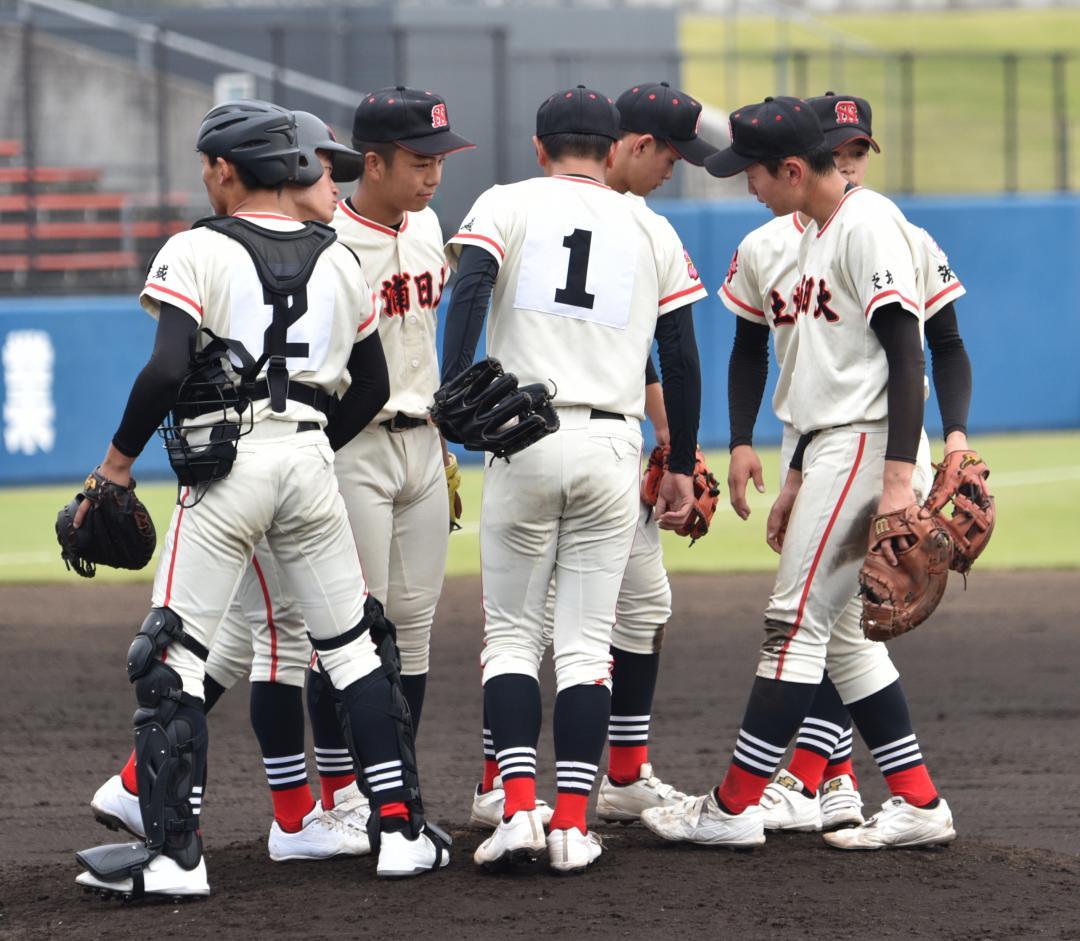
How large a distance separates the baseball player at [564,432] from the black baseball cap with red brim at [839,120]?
62 cm

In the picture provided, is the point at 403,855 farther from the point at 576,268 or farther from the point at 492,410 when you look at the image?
the point at 576,268

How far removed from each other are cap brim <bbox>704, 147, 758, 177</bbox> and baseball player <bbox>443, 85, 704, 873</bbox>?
0.84ft

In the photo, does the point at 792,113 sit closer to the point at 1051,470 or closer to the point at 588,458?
the point at 588,458

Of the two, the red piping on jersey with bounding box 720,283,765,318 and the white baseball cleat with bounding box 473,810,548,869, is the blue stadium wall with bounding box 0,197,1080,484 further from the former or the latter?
the white baseball cleat with bounding box 473,810,548,869

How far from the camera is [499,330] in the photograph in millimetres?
4309

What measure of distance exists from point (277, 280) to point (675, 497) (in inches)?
51.7

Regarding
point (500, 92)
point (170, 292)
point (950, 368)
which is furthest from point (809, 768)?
point (500, 92)

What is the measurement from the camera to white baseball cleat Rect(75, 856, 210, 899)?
392 centimetres

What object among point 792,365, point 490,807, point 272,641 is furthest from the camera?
point 490,807

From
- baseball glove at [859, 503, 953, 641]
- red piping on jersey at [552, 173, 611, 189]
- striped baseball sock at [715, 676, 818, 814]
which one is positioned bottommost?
striped baseball sock at [715, 676, 818, 814]

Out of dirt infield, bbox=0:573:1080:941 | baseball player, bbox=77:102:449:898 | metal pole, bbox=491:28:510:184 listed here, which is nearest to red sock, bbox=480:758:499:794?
dirt infield, bbox=0:573:1080:941

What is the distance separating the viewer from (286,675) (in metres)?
4.36

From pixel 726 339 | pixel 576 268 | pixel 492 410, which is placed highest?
pixel 576 268

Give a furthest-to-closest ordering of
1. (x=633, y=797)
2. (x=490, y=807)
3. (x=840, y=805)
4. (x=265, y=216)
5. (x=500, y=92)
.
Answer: (x=500, y=92) < (x=633, y=797) < (x=840, y=805) < (x=490, y=807) < (x=265, y=216)
